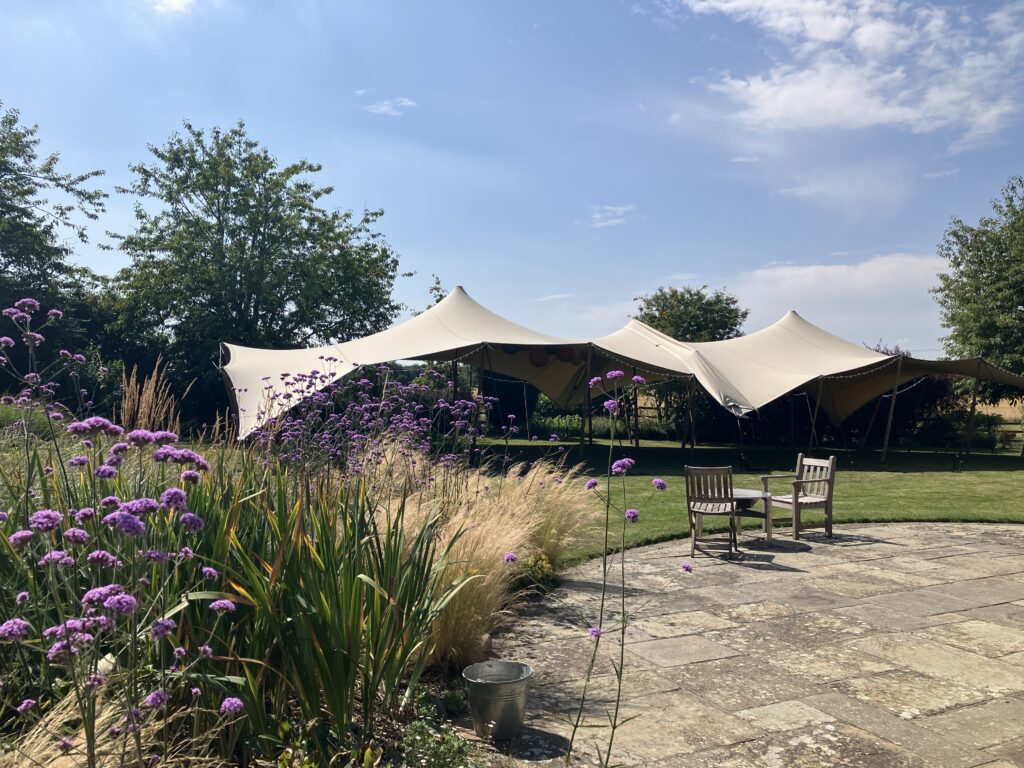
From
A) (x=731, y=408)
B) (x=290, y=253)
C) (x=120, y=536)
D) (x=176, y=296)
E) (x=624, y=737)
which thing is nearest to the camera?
(x=120, y=536)

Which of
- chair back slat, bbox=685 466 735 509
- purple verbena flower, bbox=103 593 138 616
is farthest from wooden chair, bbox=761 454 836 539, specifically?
purple verbena flower, bbox=103 593 138 616

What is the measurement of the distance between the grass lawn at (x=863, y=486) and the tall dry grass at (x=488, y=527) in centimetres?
56

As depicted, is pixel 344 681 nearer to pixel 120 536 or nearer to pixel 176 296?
pixel 120 536

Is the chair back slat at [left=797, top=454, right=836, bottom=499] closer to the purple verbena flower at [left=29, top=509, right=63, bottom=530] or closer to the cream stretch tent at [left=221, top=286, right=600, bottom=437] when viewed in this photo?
the purple verbena flower at [left=29, top=509, right=63, bottom=530]

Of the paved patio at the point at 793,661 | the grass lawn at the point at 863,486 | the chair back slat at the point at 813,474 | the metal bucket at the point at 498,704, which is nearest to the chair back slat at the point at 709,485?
the paved patio at the point at 793,661

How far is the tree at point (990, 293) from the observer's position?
21172mm

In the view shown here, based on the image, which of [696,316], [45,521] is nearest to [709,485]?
[45,521]

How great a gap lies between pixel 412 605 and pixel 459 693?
652mm

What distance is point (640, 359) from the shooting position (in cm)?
1678

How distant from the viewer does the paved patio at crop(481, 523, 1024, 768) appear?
2920mm

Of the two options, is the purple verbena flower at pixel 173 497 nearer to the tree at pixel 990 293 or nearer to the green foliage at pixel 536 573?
the green foliage at pixel 536 573

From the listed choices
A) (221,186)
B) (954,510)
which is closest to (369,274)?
(221,186)

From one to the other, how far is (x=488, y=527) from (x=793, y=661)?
175 centimetres

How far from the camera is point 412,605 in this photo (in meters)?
2.89
